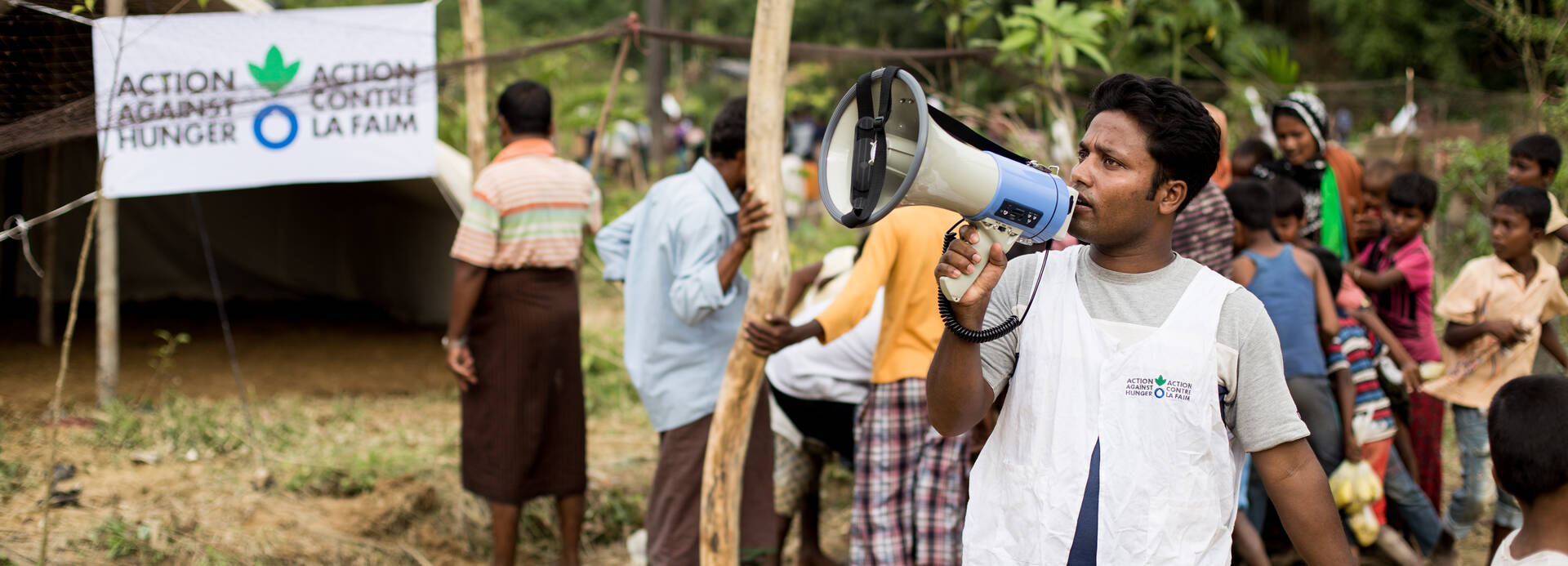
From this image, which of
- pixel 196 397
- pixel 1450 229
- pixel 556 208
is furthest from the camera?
pixel 1450 229

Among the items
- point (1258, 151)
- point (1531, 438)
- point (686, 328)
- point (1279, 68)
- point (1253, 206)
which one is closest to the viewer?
point (1531, 438)

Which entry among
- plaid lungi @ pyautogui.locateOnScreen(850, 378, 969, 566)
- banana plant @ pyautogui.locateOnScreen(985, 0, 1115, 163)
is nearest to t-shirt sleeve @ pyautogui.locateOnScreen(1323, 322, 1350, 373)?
plaid lungi @ pyautogui.locateOnScreen(850, 378, 969, 566)

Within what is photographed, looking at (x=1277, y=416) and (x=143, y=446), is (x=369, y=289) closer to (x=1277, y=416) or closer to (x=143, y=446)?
(x=143, y=446)

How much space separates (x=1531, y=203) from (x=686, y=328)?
9.20 ft

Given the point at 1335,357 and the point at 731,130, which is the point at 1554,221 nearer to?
the point at 1335,357

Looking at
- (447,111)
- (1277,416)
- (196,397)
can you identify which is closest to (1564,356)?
(1277,416)

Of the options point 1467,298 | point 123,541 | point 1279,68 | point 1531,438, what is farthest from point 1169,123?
point 1279,68

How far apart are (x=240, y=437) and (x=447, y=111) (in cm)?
485

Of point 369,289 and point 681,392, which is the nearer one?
point 681,392

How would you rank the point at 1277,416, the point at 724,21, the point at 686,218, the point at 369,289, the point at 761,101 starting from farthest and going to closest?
the point at 724,21, the point at 369,289, the point at 686,218, the point at 761,101, the point at 1277,416

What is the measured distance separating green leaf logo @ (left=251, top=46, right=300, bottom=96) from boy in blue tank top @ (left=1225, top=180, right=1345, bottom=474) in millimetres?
3362

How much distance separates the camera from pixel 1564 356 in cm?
393

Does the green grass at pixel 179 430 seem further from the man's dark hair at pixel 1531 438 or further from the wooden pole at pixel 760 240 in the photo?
the man's dark hair at pixel 1531 438

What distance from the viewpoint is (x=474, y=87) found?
4293 millimetres
